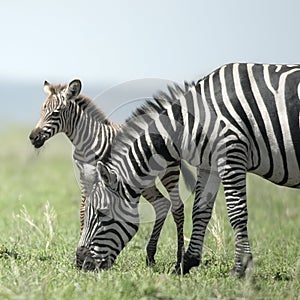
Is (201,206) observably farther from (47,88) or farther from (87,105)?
(47,88)

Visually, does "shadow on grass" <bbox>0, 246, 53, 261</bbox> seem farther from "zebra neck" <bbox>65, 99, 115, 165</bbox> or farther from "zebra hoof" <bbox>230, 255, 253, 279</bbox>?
"zebra hoof" <bbox>230, 255, 253, 279</bbox>

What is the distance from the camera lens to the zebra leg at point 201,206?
8508mm

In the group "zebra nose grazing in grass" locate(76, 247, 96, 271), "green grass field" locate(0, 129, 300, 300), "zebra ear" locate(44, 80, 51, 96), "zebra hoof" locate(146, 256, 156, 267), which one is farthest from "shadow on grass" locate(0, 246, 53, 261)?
"zebra ear" locate(44, 80, 51, 96)

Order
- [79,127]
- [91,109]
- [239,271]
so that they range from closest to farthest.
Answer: [239,271] → [79,127] → [91,109]

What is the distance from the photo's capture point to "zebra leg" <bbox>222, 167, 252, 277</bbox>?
8.02 meters

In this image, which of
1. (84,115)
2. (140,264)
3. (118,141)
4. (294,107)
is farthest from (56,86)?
(294,107)

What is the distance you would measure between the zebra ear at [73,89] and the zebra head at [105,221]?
6.66ft

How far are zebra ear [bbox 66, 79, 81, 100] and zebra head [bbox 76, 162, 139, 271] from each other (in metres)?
2.03

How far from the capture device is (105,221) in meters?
8.12

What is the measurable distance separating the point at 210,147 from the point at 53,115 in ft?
8.81

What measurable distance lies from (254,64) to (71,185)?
12.2 metres

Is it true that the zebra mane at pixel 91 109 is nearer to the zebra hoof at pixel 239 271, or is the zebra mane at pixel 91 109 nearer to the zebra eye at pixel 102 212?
the zebra eye at pixel 102 212

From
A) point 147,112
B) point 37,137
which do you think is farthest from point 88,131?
point 147,112

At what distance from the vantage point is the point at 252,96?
8.21 m
